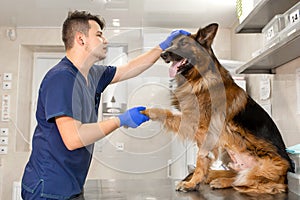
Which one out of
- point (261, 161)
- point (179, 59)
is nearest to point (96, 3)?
point (179, 59)

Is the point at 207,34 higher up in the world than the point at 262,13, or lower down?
lower down

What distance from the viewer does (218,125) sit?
3.96ft

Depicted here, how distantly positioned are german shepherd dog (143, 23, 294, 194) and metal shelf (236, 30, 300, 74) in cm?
25

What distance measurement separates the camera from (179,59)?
1310 mm

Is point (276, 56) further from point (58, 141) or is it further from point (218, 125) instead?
point (58, 141)

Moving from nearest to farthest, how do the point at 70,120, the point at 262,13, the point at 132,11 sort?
the point at 70,120 → the point at 262,13 → the point at 132,11

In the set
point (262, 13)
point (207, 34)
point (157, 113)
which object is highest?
point (262, 13)

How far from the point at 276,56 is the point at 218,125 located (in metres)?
0.62

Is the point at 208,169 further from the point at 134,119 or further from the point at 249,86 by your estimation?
the point at 249,86

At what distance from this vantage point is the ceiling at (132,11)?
2.73m

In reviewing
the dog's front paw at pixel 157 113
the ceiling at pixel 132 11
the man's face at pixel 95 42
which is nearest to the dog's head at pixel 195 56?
the dog's front paw at pixel 157 113

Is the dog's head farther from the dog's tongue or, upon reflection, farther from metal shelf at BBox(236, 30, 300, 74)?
metal shelf at BBox(236, 30, 300, 74)

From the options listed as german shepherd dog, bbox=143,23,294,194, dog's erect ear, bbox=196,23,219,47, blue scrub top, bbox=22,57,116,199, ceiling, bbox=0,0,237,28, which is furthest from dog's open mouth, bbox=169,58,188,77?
ceiling, bbox=0,0,237,28

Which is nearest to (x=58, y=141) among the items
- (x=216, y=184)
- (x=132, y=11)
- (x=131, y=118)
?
(x=131, y=118)
